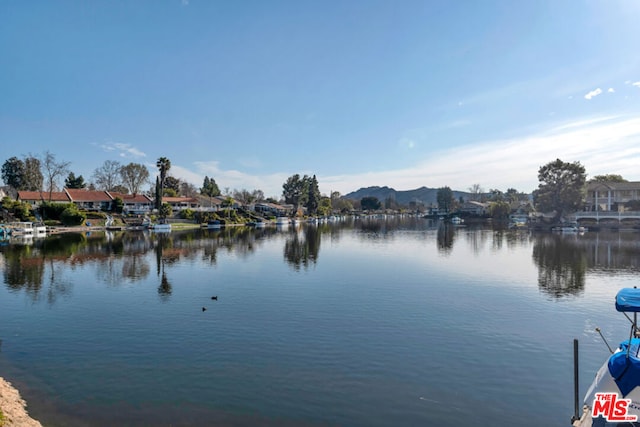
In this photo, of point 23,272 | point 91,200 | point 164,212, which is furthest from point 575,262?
point 91,200

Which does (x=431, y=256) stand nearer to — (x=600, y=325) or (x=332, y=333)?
(x=600, y=325)

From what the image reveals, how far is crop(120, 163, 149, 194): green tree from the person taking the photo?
126 meters

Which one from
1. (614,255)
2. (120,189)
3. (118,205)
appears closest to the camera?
(614,255)

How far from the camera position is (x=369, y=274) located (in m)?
33.4

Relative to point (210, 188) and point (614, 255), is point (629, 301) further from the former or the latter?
point (210, 188)

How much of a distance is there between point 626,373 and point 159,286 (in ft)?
87.1

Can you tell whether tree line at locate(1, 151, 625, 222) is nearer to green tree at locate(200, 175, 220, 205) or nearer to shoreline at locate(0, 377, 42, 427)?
green tree at locate(200, 175, 220, 205)

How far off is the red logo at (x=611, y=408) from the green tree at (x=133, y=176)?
133768 millimetres

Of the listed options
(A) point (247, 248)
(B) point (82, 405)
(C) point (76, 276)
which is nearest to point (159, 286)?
(C) point (76, 276)

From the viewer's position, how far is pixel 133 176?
12656cm

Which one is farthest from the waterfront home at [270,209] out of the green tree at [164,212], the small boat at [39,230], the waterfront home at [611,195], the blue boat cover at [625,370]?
the blue boat cover at [625,370]

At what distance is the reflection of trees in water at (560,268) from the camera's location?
28031 millimetres

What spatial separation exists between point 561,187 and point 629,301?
95484 millimetres

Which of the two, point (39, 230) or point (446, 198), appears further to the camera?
point (446, 198)
